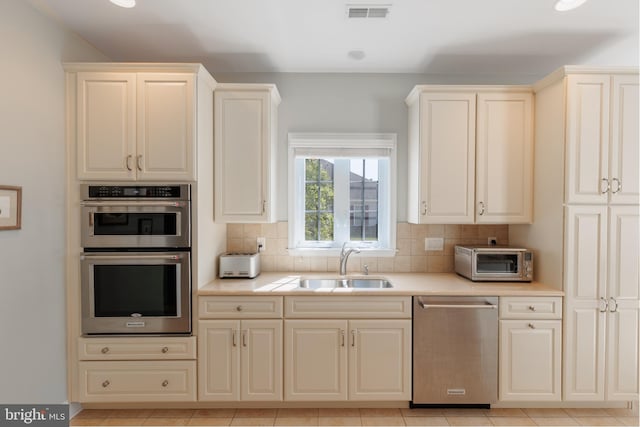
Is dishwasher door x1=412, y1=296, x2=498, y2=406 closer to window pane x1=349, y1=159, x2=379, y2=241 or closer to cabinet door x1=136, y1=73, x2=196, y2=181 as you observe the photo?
window pane x1=349, y1=159, x2=379, y2=241

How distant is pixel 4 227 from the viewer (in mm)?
1931

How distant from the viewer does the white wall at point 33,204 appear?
1985 mm

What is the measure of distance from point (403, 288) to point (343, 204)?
99 cm

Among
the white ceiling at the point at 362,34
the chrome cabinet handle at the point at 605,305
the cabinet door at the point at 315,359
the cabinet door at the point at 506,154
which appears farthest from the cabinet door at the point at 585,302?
the cabinet door at the point at 315,359

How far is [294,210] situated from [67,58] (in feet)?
6.25

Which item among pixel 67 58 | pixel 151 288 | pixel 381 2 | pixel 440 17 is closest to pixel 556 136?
pixel 440 17

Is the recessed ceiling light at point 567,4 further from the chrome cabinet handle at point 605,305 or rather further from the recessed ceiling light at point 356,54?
the chrome cabinet handle at point 605,305

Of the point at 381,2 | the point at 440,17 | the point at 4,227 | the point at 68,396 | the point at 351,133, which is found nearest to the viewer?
the point at 4,227

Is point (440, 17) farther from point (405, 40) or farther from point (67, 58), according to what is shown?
point (67, 58)

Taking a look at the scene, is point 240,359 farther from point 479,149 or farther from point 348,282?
point 479,149

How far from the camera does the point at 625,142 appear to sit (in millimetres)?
2385

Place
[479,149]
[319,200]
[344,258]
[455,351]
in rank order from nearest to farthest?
[455,351] < [479,149] < [344,258] < [319,200]

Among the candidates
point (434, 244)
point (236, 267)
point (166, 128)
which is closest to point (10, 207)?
point (166, 128)

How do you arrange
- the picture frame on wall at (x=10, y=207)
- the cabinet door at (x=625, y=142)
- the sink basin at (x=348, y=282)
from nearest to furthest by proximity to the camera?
the picture frame on wall at (x=10, y=207) → the cabinet door at (x=625, y=142) → the sink basin at (x=348, y=282)
